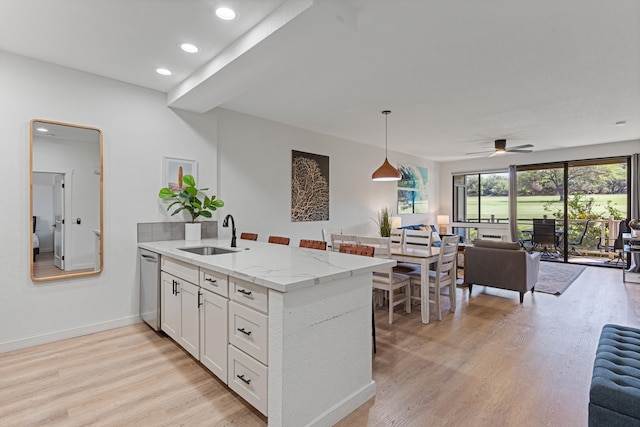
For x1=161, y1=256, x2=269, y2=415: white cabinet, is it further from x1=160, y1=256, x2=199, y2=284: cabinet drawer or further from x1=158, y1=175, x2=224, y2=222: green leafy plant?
x1=158, y1=175, x2=224, y2=222: green leafy plant

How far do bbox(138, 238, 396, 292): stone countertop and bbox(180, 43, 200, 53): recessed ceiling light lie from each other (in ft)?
5.67

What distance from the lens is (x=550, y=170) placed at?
295 inches

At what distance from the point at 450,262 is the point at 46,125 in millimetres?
4408

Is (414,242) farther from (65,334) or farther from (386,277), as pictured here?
(65,334)

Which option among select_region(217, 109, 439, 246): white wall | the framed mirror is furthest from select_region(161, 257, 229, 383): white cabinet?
select_region(217, 109, 439, 246): white wall

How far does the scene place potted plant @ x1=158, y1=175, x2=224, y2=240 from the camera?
3.54m

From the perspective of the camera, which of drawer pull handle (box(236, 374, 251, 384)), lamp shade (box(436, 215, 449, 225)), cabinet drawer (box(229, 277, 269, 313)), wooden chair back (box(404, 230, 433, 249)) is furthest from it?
lamp shade (box(436, 215, 449, 225))

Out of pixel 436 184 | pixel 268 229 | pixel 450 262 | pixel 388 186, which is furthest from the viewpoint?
pixel 436 184

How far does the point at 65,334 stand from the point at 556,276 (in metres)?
7.28

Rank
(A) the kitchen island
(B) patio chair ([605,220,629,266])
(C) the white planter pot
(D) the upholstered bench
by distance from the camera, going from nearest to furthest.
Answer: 1. (D) the upholstered bench
2. (A) the kitchen island
3. (C) the white planter pot
4. (B) patio chair ([605,220,629,266])

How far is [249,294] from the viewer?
5.93 ft

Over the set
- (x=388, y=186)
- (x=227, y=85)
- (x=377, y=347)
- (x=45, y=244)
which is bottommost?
(x=377, y=347)

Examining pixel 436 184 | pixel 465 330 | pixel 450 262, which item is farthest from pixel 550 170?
pixel 465 330

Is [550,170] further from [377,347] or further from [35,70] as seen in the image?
[35,70]
